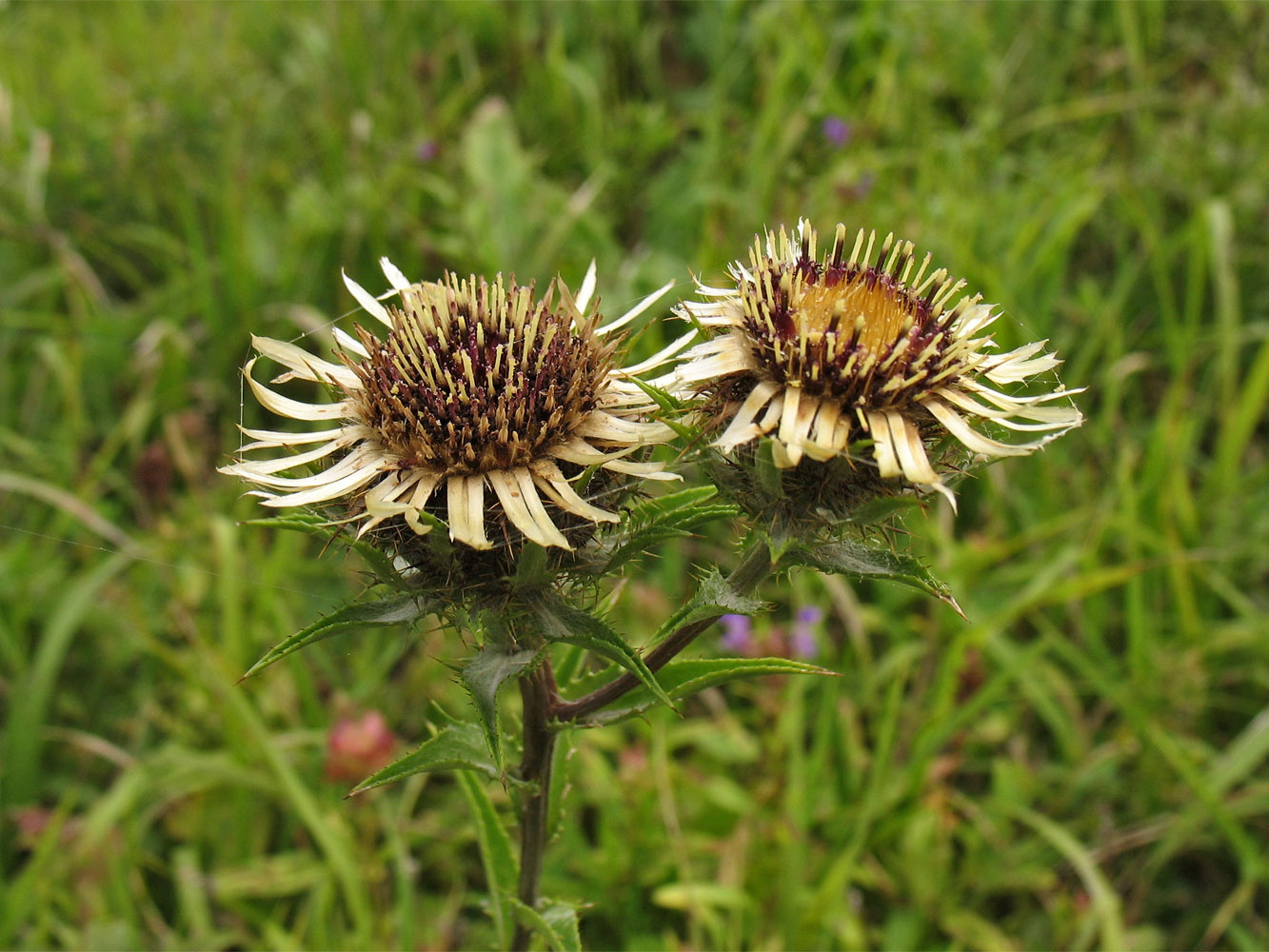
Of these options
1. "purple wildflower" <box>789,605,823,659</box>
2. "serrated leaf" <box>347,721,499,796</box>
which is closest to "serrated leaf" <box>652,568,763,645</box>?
"serrated leaf" <box>347,721,499,796</box>

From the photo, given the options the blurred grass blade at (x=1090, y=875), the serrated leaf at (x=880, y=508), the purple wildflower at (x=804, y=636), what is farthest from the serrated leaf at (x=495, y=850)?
the blurred grass blade at (x=1090, y=875)

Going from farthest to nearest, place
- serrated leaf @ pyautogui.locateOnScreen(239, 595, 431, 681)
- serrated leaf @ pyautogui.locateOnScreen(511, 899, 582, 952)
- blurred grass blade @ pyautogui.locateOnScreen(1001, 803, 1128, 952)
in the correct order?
blurred grass blade @ pyautogui.locateOnScreen(1001, 803, 1128, 952) < serrated leaf @ pyautogui.locateOnScreen(511, 899, 582, 952) < serrated leaf @ pyautogui.locateOnScreen(239, 595, 431, 681)

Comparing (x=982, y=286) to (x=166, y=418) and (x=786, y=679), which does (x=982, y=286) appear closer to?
(x=786, y=679)

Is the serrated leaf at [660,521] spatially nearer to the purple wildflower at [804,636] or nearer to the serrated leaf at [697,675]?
the serrated leaf at [697,675]

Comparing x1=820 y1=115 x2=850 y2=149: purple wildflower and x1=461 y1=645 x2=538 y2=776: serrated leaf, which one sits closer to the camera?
x1=461 y1=645 x2=538 y2=776: serrated leaf

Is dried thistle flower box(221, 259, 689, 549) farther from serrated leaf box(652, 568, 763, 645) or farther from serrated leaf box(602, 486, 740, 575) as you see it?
serrated leaf box(652, 568, 763, 645)

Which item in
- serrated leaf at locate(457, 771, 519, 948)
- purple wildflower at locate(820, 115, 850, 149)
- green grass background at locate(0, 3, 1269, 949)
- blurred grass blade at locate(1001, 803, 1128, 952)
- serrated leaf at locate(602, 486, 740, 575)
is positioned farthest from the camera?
purple wildflower at locate(820, 115, 850, 149)

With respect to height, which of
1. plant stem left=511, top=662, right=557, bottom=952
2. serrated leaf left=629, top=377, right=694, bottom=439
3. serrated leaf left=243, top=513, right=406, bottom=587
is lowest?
plant stem left=511, top=662, right=557, bottom=952
